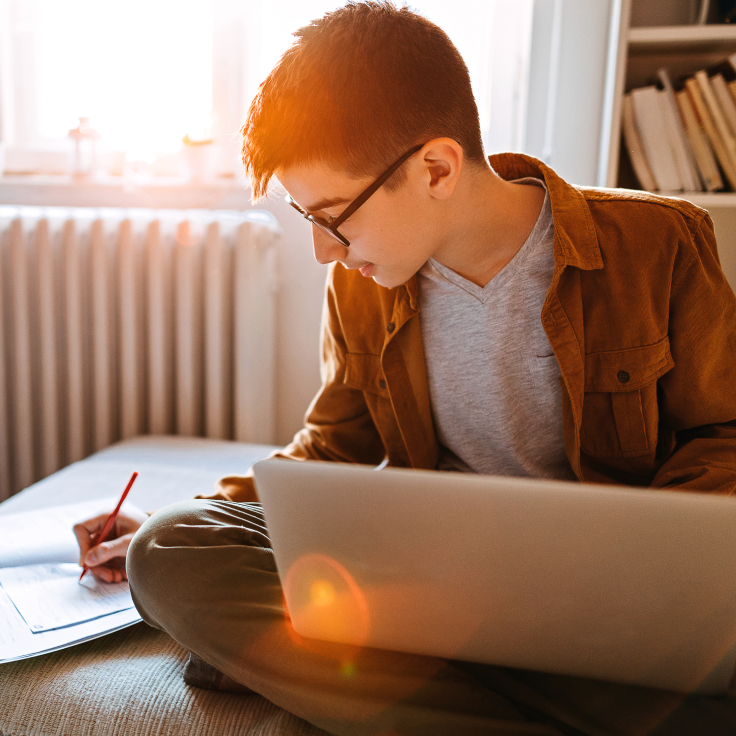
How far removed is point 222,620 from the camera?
66 centimetres

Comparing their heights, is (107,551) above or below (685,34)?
below

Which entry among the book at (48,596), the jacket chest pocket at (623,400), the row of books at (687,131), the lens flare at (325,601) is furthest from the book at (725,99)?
the book at (48,596)

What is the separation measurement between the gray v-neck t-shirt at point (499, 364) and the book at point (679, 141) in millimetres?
518

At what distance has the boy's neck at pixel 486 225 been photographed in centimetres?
91

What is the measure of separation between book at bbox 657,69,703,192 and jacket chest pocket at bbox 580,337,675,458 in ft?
2.06

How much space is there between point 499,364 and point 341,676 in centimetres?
48

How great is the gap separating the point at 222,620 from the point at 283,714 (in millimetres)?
131

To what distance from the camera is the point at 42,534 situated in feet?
3.47

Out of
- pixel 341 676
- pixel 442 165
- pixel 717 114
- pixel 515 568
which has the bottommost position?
pixel 341 676

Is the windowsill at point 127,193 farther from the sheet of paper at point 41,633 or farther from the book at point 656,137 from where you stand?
the sheet of paper at point 41,633

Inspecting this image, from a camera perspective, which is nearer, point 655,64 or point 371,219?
point 371,219

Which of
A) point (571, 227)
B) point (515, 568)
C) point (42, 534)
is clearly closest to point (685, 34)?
point (571, 227)

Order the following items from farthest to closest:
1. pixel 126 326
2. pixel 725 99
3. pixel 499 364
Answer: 1. pixel 126 326
2. pixel 725 99
3. pixel 499 364

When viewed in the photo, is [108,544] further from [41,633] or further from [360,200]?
[360,200]
